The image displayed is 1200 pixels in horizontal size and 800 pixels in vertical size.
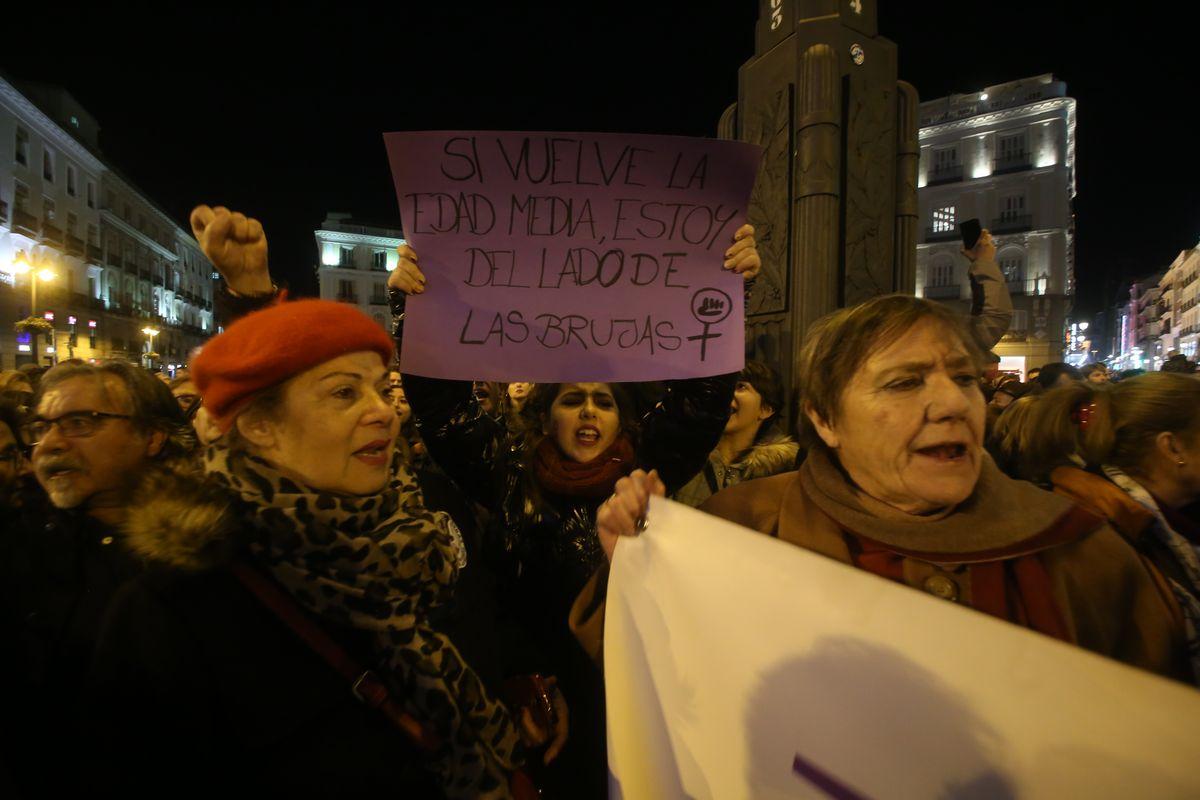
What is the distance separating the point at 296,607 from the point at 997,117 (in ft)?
152

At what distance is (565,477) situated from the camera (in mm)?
2309

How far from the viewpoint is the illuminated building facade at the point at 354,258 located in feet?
191

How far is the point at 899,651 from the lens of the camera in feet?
3.10

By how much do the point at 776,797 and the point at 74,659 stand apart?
1.90 metres

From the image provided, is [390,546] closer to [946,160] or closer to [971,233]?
[971,233]

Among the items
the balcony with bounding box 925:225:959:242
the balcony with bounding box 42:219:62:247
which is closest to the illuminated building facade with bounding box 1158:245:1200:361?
the balcony with bounding box 925:225:959:242

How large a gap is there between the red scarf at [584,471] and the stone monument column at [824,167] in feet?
15.9

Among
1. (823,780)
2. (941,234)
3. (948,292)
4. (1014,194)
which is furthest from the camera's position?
(941,234)

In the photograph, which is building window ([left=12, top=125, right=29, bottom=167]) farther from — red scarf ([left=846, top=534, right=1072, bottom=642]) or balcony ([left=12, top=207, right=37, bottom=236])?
red scarf ([left=846, top=534, right=1072, bottom=642])

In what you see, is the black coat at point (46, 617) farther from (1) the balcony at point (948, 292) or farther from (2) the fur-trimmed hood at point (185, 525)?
(1) the balcony at point (948, 292)

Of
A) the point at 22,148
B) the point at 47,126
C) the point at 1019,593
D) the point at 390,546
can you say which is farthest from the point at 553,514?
the point at 47,126

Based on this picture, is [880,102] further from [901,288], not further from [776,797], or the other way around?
[776,797]

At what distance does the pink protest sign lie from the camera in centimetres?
178

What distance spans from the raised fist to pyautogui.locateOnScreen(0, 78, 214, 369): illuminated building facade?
30.5 metres
